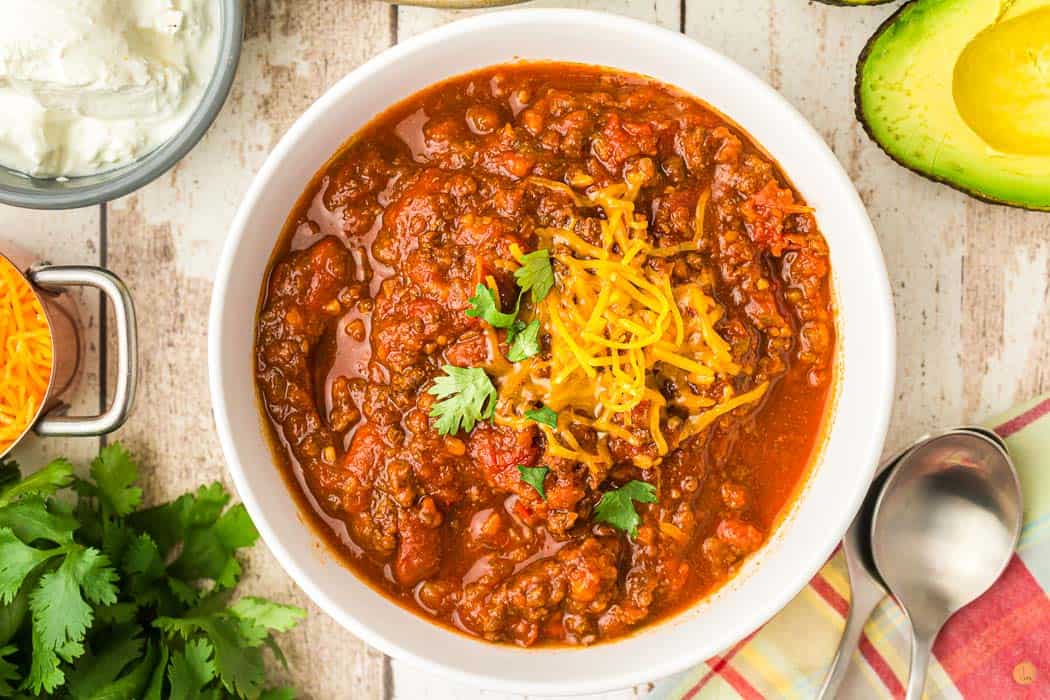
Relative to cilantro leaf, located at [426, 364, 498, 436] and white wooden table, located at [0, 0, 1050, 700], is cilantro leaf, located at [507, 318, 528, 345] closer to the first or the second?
cilantro leaf, located at [426, 364, 498, 436]

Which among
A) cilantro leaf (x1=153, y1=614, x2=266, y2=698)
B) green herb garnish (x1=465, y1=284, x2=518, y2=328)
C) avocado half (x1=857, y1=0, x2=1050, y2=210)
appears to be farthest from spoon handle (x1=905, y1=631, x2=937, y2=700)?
cilantro leaf (x1=153, y1=614, x2=266, y2=698)

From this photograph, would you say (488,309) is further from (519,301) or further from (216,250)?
(216,250)

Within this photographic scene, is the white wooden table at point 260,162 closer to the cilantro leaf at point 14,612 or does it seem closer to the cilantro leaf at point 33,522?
the cilantro leaf at point 33,522

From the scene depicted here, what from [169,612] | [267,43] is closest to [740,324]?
[267,43]

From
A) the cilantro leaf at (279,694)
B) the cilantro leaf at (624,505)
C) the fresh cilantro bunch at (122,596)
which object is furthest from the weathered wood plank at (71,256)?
the cilantro leaf at (624,505)

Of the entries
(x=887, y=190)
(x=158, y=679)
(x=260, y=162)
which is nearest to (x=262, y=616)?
(x=158, y=679)

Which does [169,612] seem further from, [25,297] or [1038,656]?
[1038,656]
